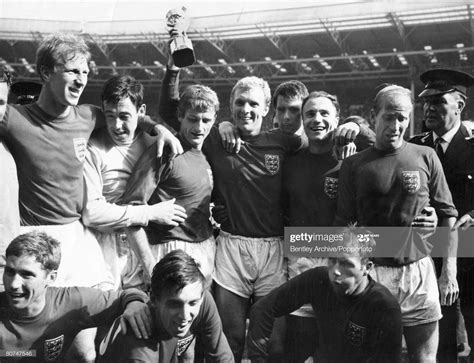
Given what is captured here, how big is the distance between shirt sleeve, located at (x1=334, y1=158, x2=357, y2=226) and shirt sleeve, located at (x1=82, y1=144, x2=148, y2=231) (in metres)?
0.85

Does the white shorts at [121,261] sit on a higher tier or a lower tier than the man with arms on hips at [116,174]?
lower

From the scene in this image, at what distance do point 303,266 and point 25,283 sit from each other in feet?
4.04

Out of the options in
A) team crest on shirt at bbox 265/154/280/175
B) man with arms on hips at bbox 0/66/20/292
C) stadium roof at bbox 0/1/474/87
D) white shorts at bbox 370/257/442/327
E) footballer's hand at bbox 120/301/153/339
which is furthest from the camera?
stadium roof at bbox 0/1/474/87

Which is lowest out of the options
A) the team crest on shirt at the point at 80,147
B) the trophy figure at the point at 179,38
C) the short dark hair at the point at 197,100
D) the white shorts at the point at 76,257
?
the white shorts at the point at 76,257

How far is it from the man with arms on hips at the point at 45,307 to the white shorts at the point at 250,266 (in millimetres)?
546

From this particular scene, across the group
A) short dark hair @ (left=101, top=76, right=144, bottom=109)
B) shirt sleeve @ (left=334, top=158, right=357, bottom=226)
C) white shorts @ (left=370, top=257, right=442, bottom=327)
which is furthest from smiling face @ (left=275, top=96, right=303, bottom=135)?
white shorts @ (left=370, top=257, right=442, bottom=327)

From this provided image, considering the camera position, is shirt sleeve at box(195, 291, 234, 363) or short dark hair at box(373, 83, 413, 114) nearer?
shirt sleeve at box(195, 291, 234, 363)

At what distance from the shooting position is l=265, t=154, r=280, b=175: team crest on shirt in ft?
8.90

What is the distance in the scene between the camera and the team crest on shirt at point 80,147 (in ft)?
7.96

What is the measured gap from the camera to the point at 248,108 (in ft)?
8.93

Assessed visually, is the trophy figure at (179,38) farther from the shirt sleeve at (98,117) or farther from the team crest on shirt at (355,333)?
Result: the team crest on shirt at (355,333)

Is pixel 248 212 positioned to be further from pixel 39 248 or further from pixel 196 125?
pixel 39 248

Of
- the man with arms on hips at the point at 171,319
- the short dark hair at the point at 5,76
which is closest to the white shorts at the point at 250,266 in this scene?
the man with arms on hips at the point at 171,319

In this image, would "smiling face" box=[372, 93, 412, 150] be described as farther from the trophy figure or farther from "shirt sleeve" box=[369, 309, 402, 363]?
the trophy figure
